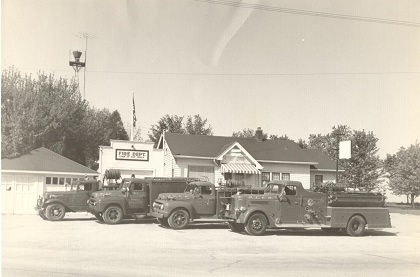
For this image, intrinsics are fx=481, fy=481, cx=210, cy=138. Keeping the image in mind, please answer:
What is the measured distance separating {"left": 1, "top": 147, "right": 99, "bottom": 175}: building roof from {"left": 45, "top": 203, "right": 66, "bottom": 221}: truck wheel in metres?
4.15

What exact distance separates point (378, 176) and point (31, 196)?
112ft

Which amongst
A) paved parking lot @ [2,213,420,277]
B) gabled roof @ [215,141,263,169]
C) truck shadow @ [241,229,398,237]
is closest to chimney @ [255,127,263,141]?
gabled roof @ [215,141,263,169]

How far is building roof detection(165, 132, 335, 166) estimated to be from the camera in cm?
3288

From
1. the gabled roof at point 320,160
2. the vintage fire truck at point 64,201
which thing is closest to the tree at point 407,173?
the gabled roof at point 320,160

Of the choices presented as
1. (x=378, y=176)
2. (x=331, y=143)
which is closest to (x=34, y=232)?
(x=378, y=176)

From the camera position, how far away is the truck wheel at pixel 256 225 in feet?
60.4

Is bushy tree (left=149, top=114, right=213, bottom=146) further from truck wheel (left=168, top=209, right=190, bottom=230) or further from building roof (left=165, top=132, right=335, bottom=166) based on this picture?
truck wheel (left=168, top=209, right=190, bottom=230)

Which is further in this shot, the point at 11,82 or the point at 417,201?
the point at 417,201

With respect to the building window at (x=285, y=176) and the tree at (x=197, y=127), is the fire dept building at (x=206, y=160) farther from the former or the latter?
the tree at (x=197, y=127)

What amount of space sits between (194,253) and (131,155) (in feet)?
64.3

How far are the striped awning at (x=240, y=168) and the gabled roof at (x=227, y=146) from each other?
3.93 ft

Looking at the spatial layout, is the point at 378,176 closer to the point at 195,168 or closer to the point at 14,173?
the point at 195,168

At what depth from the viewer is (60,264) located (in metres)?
11.1

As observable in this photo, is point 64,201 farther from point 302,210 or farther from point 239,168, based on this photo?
point 239,168
